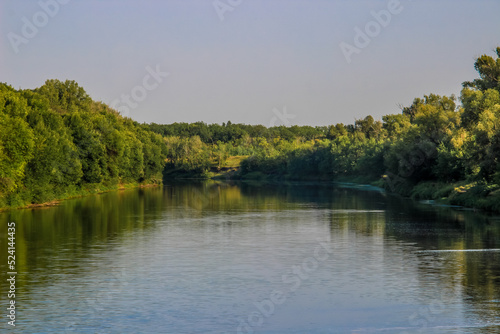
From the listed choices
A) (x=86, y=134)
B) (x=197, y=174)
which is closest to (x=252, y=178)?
(x=197, y=174)

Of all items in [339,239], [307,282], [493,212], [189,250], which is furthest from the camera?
[493,212]

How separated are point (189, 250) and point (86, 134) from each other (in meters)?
51.9

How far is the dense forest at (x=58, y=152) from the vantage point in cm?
5178

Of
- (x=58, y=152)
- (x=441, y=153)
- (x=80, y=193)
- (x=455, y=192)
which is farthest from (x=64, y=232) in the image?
(x=441, y=153)

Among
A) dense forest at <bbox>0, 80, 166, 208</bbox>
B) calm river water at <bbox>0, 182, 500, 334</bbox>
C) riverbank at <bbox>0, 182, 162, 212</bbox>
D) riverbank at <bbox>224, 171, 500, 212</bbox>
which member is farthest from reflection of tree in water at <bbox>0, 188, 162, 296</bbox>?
riverbank at <bbox>224, 171, 500, 212</bbox>

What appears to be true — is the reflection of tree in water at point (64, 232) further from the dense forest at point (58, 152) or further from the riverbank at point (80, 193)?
the dense forest at point (58, 152)

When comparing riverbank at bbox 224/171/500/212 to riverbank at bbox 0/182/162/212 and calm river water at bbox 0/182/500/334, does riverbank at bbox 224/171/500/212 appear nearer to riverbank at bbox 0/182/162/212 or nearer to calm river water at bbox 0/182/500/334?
calm river water at bbox 0/182/500/334

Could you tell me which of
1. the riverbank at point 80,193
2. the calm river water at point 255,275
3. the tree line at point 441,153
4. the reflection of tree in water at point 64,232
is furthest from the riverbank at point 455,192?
the riverbank at point 80,193

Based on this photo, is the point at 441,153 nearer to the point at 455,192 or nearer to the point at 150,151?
the point at 455,192

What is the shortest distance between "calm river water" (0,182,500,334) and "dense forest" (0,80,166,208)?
612cm

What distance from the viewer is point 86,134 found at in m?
82.4

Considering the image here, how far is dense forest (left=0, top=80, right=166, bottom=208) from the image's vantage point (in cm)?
5178

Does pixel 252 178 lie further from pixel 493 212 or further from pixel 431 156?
pixel 493 212

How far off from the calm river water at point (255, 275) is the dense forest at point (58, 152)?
20.1 ft
